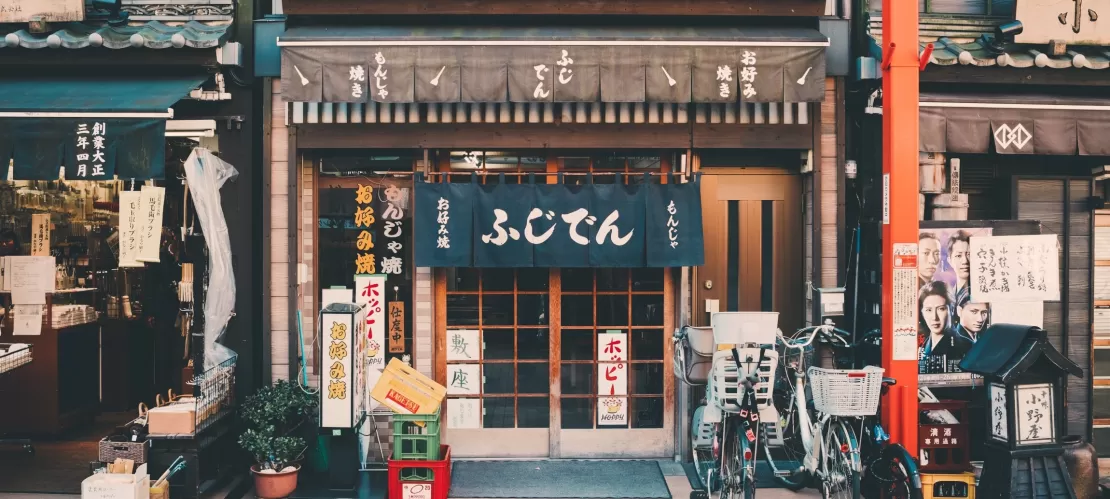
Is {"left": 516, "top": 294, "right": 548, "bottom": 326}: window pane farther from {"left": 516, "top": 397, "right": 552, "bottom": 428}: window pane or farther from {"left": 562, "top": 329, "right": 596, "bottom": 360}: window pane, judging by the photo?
{"left": 516, "top": 397, "right": 552, "bottom": 428}: window pane

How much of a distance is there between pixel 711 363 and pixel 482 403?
2930mm

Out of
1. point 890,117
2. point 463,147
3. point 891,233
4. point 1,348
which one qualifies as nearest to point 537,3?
point 463,147

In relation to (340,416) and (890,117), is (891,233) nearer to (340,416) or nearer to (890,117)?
(890,117)

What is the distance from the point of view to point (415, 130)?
857cm

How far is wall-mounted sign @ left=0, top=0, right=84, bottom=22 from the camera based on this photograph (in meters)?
8.44

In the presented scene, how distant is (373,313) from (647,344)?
3410mm

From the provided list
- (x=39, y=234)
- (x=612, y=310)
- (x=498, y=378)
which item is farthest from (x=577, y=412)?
(x=39, y=234)

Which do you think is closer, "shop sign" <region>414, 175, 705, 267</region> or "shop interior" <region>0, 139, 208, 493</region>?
"shop sign" <region>414, 175, 705, 267</region>

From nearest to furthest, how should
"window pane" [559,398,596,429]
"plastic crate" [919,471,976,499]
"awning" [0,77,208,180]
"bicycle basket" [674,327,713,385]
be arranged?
"awning" [0,77,208,180], "plastic crate" [919,471,976,499], "bicycle basket" [674,327,713,385], "window pane" [559,398,596,429]

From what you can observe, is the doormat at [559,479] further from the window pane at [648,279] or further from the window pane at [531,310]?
the window pane at [648,279]

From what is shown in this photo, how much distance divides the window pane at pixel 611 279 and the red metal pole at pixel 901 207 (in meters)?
2.98

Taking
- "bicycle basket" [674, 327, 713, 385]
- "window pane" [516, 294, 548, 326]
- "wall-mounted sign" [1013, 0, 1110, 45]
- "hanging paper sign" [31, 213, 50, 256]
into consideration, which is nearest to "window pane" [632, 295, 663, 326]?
"bicycle basket" [674, 327, 713, 385]

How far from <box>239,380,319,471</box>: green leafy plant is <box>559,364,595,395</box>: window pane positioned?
2.97 meters

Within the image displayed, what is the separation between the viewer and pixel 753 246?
900 centimetres
